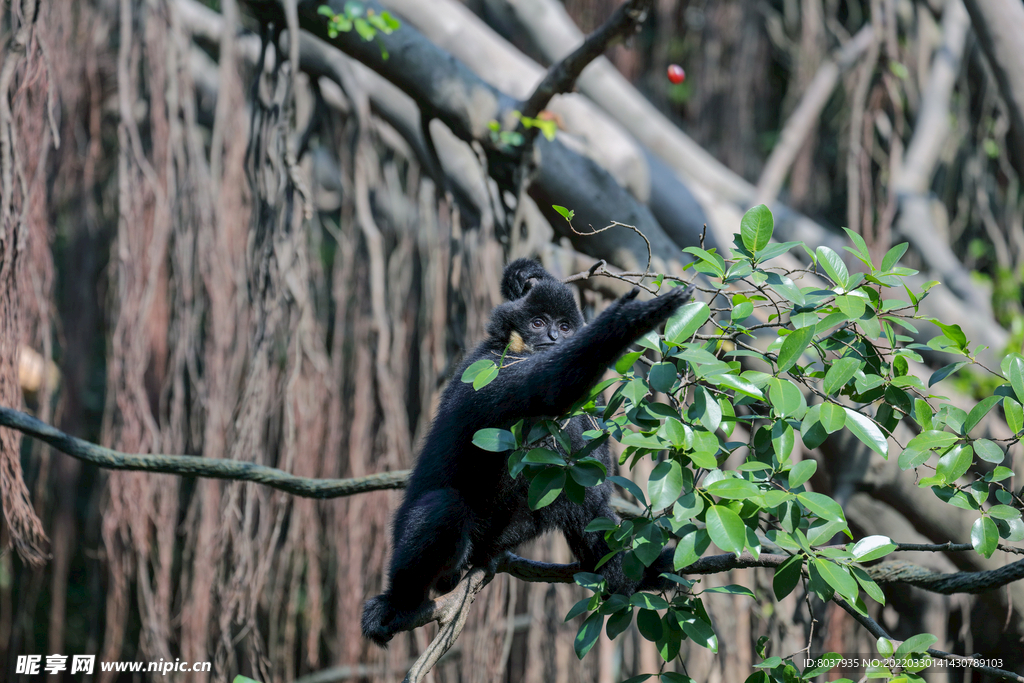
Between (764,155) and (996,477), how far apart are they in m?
7.00

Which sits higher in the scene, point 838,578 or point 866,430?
point 866,430

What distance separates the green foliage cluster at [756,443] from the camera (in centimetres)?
147

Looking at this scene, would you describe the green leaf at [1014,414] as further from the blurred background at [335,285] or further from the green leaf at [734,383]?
the blurred background at [335,285]

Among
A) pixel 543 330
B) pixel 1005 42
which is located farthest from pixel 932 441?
pixel 1005 42

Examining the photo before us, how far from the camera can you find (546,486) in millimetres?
1600

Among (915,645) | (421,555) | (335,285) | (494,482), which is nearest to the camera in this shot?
(915,645)

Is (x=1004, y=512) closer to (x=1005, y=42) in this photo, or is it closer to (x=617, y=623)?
(x=617, y=623)

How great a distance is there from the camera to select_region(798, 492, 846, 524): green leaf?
1461 mm

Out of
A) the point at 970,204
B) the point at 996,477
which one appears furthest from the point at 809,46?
the point at 996,477

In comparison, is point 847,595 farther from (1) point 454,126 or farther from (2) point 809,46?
(2) point 809,46

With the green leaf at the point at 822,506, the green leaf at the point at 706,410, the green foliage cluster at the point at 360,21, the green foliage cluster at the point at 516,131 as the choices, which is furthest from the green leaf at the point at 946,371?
the green foliage cluster at the point at 360,21

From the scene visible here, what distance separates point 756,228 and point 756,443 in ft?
1.67

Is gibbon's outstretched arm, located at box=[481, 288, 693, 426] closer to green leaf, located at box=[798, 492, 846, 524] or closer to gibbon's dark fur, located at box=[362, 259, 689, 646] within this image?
gibbon's dark fur, located at box=[362, 259, 689, 646]

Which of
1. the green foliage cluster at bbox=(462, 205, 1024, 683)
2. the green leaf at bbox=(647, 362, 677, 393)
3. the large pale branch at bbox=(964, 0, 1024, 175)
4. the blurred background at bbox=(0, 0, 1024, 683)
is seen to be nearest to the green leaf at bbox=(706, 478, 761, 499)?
the green foliage cluster at bbox=(462, 205, 1024, 683)
